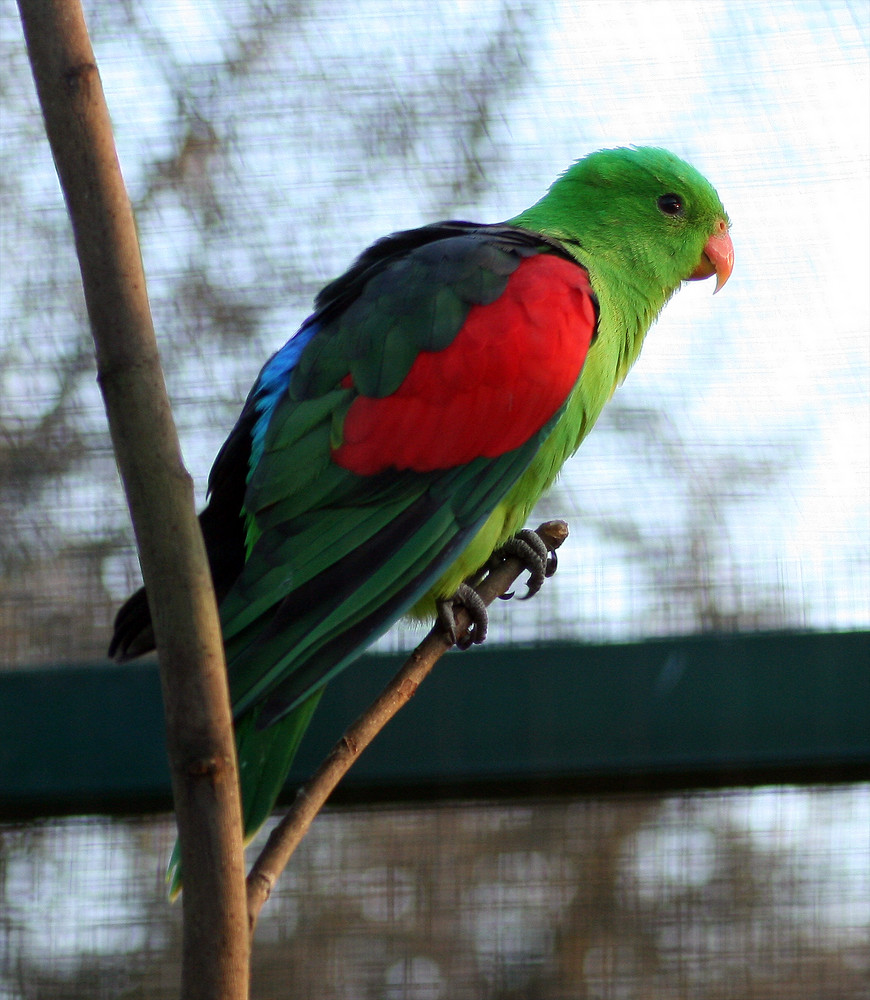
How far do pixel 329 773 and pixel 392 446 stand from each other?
428 millimetres

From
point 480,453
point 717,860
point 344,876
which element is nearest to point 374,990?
point 344,876

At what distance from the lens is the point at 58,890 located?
54.5 inches

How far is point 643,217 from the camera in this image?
1.57 metres

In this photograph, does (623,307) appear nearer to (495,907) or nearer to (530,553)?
(530,553)

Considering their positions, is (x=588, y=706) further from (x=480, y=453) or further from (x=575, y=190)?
(x=575, y=190)

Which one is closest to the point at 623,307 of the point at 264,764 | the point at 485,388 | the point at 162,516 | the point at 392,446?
the point at 485,388

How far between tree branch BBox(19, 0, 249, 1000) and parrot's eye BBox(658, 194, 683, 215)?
42.7 inches

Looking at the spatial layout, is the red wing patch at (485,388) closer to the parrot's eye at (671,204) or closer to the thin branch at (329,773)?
the thin branch at (329,773)

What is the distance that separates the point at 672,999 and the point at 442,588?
23.1 inches

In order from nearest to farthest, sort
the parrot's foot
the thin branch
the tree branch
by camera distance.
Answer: the tree branch < the thin branch < the parrot's foot

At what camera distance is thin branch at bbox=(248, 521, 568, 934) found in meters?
0.75

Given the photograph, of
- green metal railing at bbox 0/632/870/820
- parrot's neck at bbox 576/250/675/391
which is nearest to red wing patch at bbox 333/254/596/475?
parrot's neck at bbox 576/250/675/391

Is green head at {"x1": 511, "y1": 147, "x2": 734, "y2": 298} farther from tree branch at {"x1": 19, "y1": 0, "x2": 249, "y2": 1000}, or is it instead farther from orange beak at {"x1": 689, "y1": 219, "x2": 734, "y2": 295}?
tree branch at {"x1": 19, "y1": 0, "x2": 249, "y2": 1000}

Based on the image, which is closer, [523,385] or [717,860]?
[523,385]
